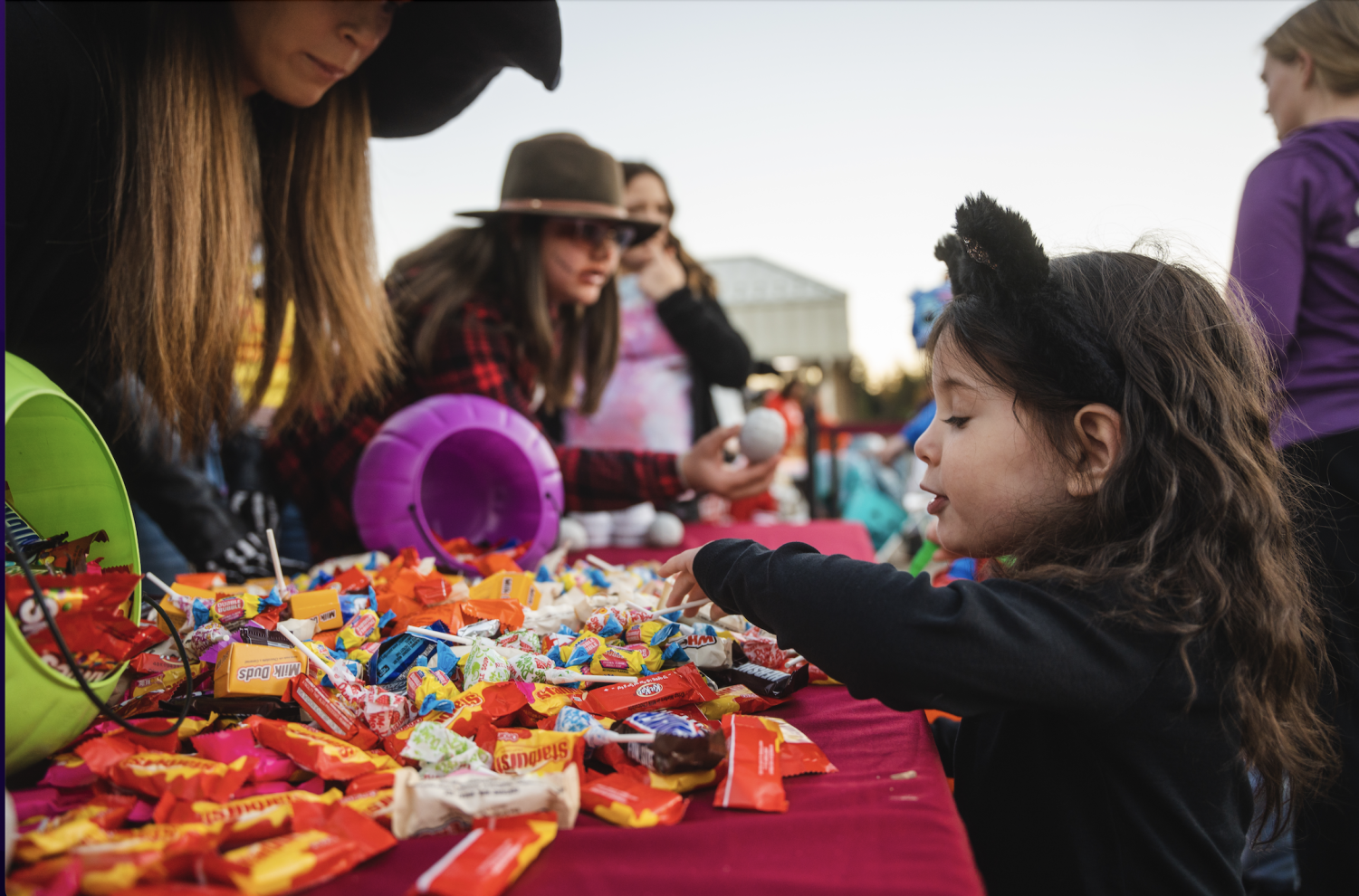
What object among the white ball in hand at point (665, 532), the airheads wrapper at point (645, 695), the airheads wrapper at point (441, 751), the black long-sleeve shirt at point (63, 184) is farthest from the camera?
the white ball in hand at point (665, 532)

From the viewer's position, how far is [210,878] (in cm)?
60

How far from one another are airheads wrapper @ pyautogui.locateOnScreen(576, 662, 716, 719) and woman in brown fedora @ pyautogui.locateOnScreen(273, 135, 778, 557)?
47.0 inches

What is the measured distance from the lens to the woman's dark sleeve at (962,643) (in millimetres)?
780

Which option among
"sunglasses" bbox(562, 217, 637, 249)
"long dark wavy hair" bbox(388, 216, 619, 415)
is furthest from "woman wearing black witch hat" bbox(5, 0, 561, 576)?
"sunglasses" bbox(562, 217, 637, 249)

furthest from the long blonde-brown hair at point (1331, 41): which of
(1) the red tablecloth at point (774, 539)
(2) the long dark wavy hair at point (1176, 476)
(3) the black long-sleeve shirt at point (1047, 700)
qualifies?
(3) the black long-sleeve shirt at point (1047, 700)

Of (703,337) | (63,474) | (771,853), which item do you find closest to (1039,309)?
(771,853)

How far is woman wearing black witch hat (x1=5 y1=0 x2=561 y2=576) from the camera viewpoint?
1305 mm

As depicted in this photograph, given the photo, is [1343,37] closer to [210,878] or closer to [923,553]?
[923,553]

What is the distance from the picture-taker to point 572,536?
2.39m

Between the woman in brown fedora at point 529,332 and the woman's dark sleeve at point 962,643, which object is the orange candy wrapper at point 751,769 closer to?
the woman's dark sleeve at point 962,643

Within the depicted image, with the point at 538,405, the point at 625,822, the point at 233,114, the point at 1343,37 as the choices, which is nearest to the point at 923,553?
the point at 538,405

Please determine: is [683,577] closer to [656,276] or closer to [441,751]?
[441,751]

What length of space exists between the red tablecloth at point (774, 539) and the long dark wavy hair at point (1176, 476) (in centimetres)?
109

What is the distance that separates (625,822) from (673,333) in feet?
8.33
